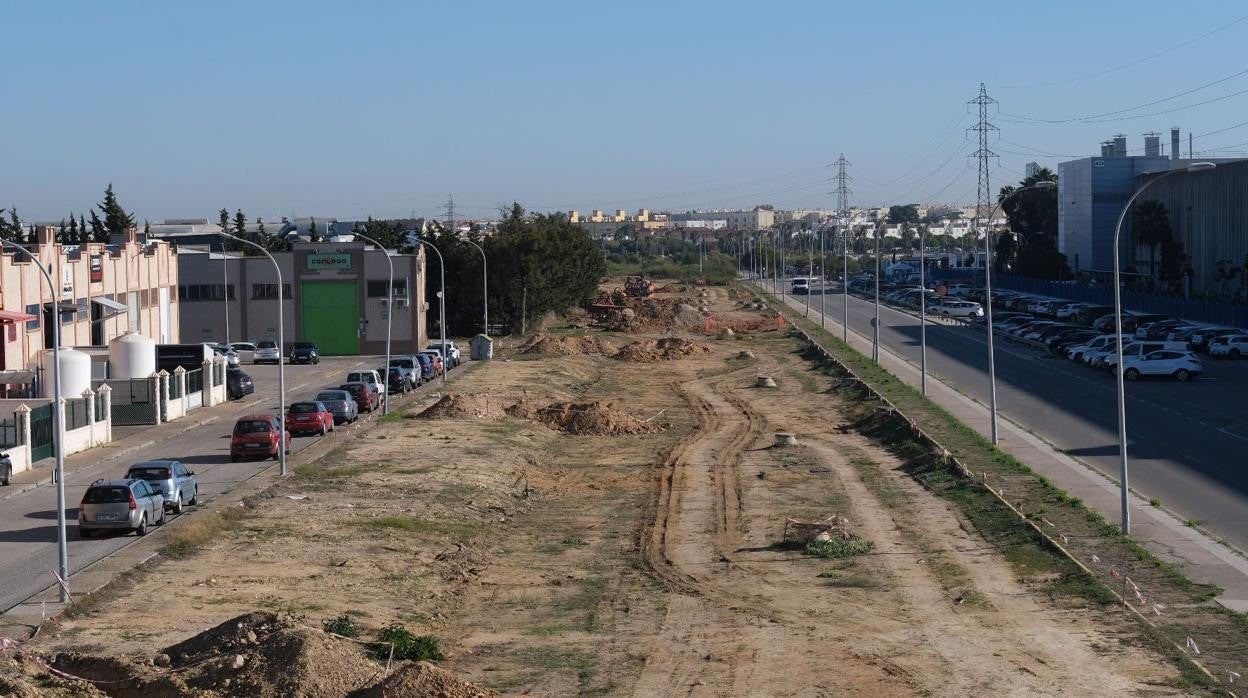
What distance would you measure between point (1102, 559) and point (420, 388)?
44.1 m

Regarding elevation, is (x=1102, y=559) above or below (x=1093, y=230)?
below

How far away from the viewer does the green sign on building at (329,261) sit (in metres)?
84.1

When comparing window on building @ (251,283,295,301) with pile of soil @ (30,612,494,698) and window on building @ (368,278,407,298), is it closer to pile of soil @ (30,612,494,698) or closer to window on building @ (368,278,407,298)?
window on building @ (368,278,407,298)

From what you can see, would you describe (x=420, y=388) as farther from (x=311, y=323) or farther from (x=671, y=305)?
(x=671, y=305)

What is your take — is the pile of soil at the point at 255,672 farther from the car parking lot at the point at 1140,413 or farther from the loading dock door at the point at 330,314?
the loading dock door at the point at 330,314

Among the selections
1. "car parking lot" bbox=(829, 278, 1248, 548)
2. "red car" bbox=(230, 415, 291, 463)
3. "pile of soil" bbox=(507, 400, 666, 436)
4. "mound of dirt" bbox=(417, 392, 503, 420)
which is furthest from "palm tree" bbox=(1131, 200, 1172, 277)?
"red car" bbox=(230, 415, 291, 463)

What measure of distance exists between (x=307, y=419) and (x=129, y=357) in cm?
1125

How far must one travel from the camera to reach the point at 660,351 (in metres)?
87.1

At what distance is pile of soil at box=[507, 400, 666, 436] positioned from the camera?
53812 mm

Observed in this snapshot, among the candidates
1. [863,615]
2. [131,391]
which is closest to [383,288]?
[131,391]

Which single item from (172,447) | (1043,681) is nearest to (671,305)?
(172,447)

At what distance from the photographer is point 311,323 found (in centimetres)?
8519

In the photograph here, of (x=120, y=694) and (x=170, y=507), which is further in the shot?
(x=170, y=507)

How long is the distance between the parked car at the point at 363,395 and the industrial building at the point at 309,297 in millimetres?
26386
